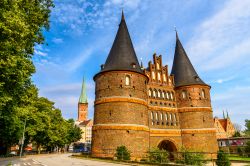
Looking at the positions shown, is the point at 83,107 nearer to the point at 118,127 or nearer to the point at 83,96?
the point at 83,96

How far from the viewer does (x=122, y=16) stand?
4009 centimetres

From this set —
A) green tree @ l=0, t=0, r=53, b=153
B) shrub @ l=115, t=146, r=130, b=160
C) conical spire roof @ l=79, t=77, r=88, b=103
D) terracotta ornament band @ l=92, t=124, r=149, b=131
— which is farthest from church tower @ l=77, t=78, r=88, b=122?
green tree @ l=0, t=0, r=53, b=153

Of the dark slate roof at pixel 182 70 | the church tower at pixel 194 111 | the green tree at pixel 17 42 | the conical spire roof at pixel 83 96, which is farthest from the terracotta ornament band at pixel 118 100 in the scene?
the conical spire roof at pixel 83 96

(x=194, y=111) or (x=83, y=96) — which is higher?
(x=83, y=96)

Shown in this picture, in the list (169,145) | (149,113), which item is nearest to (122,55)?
(149,113)

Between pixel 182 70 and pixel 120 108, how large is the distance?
57.4ft

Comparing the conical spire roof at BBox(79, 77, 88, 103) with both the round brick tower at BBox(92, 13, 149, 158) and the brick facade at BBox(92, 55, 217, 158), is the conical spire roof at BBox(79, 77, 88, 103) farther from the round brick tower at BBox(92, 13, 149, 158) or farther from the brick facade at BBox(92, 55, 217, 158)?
the round brick tower at BBox(92, 13, 149, 158)

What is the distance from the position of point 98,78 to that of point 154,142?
43.4 ft

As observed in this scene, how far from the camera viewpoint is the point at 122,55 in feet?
113

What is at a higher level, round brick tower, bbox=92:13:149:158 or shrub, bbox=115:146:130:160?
round brick tower, bbox=92:13:149:158

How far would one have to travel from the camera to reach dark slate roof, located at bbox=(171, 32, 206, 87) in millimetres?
41062

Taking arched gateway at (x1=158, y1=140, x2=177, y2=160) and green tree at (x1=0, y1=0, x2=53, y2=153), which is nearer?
green tree at (x1=0, y1=0, x2=53, y2=153)

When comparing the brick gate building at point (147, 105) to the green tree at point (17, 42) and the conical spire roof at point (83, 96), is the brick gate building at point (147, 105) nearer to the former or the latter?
the green tree at point (17, 42)

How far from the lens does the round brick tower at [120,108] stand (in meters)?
29.9
